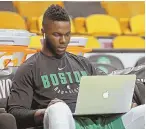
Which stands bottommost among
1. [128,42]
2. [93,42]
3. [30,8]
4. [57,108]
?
[128,42]

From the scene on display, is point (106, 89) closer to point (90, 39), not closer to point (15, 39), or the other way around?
point (15, 39)

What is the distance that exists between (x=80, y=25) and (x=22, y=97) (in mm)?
3584

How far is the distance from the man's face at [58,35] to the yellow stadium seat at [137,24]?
11.6 ft

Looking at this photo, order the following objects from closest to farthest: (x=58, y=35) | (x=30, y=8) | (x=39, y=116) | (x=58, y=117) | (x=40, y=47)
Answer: (x=58, y=117), (x=39, y=116), (x=58, y=35), (x=40, y=47), (x=30, y=8)

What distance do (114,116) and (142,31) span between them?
3701 mm

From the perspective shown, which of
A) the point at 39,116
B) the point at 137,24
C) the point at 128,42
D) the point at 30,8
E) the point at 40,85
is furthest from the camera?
the point at 137,24

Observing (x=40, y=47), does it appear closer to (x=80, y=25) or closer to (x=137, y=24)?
(x=80, y=25)

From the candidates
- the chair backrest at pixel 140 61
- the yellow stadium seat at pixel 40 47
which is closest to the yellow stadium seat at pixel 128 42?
the chair backrest at pixel 140 61

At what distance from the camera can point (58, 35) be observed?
2.67 m

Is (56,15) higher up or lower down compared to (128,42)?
higher up

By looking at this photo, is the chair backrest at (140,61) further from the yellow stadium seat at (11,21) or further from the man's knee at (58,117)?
the man's knee at (58,117)

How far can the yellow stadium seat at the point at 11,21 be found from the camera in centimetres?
513

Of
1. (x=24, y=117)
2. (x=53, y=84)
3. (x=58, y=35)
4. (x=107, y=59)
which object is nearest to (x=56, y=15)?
(x=58, y=35)

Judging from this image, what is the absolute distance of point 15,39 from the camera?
321 centimetres
